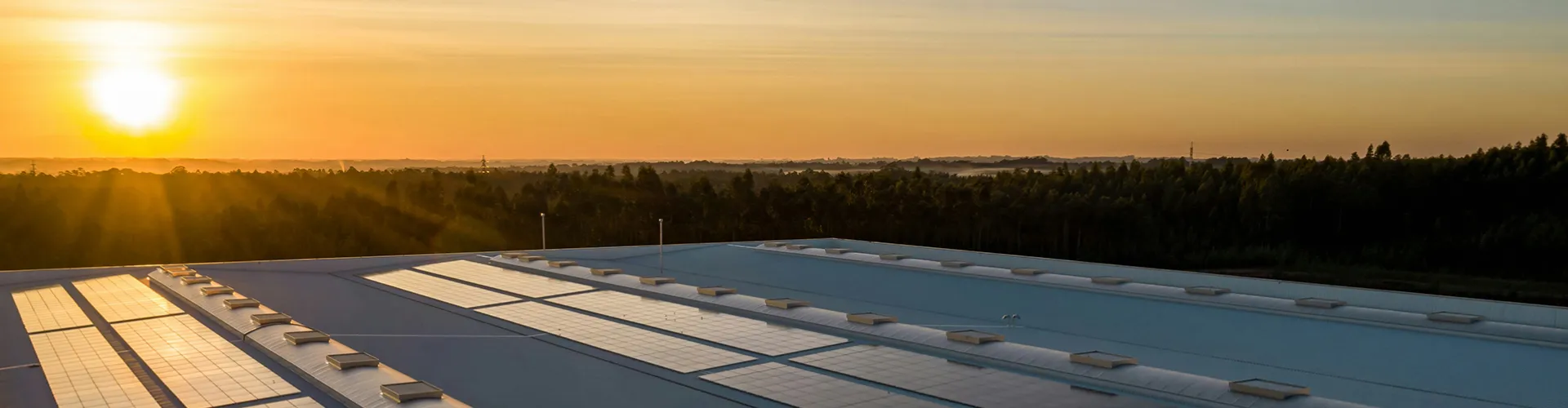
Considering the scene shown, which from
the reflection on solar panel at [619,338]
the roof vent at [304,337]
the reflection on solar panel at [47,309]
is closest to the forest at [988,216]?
the reflection on solar panel at [47,309]

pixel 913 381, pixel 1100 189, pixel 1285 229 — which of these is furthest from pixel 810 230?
pixel 913 381

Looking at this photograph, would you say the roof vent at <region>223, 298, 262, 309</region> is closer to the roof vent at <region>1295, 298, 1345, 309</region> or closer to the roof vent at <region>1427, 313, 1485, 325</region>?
the roof vent at <region>1295, 298, 1345, 309</region>

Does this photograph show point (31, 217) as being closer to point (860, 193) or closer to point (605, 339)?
point (860, 193)

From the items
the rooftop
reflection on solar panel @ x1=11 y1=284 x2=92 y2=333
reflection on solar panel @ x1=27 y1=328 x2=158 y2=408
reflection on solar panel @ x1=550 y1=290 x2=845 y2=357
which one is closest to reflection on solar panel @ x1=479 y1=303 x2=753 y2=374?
the rooftop

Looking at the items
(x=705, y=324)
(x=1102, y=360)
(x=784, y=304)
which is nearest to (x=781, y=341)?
(x=705, y=324)

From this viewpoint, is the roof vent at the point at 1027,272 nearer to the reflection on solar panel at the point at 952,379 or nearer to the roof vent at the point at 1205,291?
the roof vent at the point at 1205,291

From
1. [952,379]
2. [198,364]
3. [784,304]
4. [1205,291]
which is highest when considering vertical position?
[1205,291]

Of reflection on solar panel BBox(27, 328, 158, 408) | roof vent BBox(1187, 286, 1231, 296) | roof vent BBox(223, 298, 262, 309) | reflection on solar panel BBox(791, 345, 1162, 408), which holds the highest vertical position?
roof vent BBox(1187, 286, 1231, 296)

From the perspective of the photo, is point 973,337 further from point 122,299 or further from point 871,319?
point 122,299
